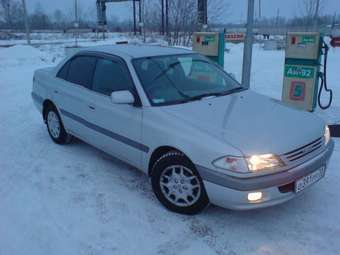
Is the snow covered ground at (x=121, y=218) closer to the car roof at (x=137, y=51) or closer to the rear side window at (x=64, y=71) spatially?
the rear side window at (x=64, y=71)

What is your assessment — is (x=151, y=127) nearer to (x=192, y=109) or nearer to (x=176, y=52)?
(x=192, y=109)

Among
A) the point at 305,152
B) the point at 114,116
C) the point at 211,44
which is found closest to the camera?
the point at 305,152

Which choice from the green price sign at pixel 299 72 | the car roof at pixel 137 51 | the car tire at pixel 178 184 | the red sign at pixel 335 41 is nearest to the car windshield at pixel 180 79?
the car roof at pixel 137 51

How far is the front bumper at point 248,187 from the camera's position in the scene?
322 centimetres

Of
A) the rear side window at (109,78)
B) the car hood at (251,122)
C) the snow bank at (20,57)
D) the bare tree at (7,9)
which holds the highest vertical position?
the bare tree at (7,9)

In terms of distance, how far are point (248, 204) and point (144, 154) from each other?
4.10 ft

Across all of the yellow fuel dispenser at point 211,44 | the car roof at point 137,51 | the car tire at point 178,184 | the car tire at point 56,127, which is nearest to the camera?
the car tire at point 178,184

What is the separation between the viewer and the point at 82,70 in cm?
514

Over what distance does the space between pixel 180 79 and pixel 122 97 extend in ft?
2.66

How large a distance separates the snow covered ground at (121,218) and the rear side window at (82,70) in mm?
1057

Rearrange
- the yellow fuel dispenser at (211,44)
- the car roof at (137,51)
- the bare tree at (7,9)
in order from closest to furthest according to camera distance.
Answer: the car roof at (137,51), the yellow fuel dispenser at (211,44), the bare tree at (7,9)

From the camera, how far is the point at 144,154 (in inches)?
159

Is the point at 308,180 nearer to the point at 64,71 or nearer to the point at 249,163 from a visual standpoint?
the point at 249,163

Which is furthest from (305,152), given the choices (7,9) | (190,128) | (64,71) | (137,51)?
(7,9)
